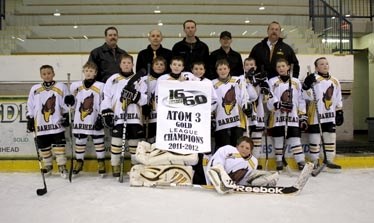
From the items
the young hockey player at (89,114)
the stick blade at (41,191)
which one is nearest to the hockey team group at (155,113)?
the young hockey player at (89,114)

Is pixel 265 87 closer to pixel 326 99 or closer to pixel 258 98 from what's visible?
pixel 258 98

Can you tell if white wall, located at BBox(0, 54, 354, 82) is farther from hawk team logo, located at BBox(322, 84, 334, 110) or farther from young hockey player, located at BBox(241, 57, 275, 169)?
young hockey player, located at BBox(241, 57, 275, 169)

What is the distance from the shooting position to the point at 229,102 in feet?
13.5

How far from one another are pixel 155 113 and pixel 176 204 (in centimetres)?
134

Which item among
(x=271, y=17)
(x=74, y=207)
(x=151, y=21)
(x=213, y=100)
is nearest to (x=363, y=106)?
(x=271, y=17)

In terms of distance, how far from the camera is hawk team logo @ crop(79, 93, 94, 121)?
420cm

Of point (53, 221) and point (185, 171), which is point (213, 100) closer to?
point (185, 171)

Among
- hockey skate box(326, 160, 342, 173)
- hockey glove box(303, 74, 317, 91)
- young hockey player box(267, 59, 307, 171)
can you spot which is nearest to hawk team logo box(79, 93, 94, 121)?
young hockey player box(267, 59, 307, 171)

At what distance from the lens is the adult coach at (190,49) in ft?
14.4

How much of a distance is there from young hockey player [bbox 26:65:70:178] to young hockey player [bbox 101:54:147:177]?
0.54 m

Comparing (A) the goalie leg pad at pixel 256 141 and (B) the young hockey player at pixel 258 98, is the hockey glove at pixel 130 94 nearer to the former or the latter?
(B) the young hockey player at pixel 258 98

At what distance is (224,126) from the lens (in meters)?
4.13

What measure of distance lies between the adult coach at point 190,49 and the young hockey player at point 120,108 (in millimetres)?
598

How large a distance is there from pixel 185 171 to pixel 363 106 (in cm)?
792
